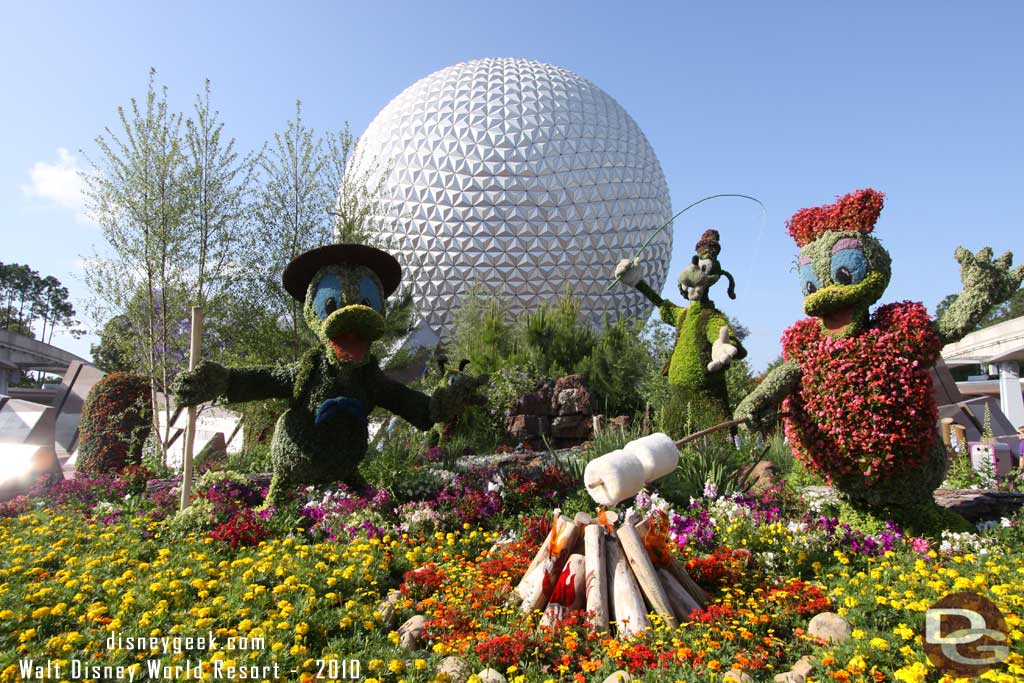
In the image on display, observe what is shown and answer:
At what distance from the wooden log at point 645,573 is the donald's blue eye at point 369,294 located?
3.42 metres

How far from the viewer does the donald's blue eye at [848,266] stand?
4.60m

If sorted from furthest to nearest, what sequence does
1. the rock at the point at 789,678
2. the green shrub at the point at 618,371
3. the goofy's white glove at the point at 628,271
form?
1. the green shrub at the point at 618,371
2. the goofy's white glove at the point at 628,271
3. the rock at the point at 789,678

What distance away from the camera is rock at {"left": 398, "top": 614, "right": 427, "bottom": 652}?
317cm

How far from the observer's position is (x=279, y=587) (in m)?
3.49

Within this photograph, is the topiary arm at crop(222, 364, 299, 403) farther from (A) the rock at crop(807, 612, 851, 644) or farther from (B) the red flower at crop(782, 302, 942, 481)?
(A) the rock at crop(807, 612, 851, 644)

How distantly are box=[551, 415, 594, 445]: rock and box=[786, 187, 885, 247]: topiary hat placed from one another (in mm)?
5493

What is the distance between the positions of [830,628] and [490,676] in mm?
1621

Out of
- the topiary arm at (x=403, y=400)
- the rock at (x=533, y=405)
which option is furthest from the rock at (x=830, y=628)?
the rock at (x=533, y=405)

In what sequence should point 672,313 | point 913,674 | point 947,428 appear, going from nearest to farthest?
point 913,674 → point 672,313 → point 947,428

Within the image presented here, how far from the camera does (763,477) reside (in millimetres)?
6184

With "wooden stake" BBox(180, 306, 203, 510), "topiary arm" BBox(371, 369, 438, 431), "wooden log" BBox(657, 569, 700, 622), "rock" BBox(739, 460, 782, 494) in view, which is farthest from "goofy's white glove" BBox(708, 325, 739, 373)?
"wooden stake" BBox(180, 306, 203, 510)

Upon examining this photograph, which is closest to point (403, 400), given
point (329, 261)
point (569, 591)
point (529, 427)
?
point (329, 261)

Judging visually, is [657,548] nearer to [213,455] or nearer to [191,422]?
[191,422]

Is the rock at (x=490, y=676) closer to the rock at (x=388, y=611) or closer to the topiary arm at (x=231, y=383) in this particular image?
the rock at (x=388, y=611)
